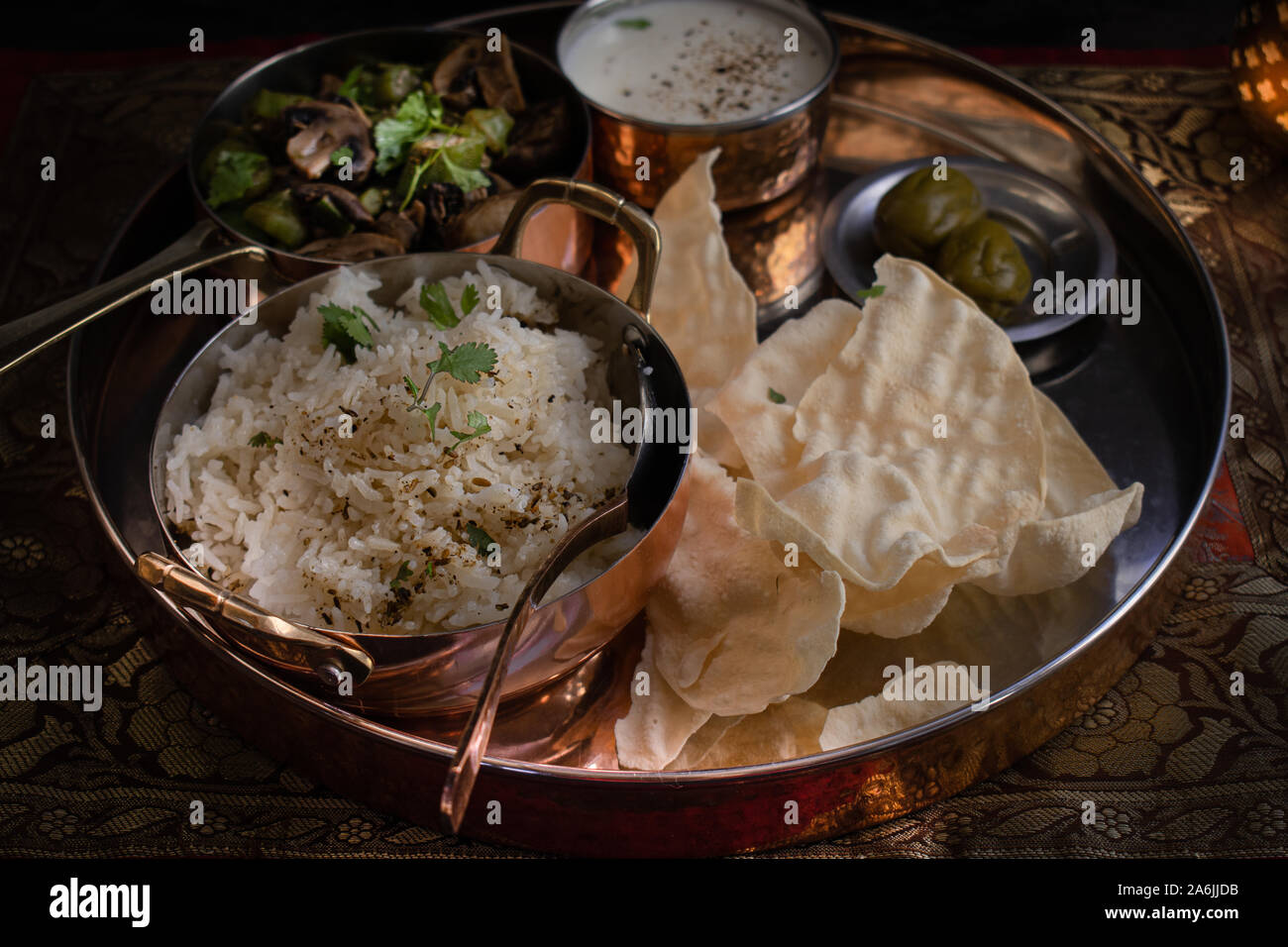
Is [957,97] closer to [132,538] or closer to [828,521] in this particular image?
[828,521]

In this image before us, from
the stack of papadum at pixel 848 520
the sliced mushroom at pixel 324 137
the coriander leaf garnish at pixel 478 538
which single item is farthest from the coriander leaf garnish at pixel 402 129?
the coriander leaf garnish at pixel 478 538

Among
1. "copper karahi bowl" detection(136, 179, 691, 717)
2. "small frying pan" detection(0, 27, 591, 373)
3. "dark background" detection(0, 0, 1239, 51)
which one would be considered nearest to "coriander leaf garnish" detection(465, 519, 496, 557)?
"copper karahi bowl" detection(136, 179, 691, 717)

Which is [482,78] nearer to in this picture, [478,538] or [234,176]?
[234,176]

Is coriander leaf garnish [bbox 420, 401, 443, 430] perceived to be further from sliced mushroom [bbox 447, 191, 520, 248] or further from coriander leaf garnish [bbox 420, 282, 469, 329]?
sliced mushroom [bbox 447, 191, 520, 248]

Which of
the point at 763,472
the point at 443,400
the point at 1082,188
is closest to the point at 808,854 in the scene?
the point at 763,472

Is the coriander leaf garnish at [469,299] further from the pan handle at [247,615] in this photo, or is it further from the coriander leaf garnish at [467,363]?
the pan handle at [247,615]

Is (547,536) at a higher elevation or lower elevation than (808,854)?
higher
